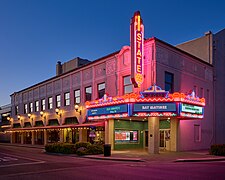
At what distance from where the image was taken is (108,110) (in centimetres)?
2612

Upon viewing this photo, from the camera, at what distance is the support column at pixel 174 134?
26.7 meters

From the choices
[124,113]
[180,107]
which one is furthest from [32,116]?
[180,107]

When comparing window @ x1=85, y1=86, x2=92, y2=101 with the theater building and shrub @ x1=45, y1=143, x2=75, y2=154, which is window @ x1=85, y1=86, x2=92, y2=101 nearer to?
the theater building

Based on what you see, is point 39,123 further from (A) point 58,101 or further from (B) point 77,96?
(B) point 77,96

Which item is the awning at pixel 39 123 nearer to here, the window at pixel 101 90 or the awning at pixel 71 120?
the awning at pixel 71 120

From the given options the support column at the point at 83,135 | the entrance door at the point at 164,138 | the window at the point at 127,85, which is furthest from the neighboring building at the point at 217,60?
the support column at the point at 83,135

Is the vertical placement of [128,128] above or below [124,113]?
below

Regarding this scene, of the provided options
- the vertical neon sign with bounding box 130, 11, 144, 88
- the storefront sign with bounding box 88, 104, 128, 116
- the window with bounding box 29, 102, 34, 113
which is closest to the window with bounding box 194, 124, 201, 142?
the storefront sign with bounding box 88, 104, 128, 116

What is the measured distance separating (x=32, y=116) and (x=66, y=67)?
33.0ft

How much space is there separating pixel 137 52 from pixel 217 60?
14.8m

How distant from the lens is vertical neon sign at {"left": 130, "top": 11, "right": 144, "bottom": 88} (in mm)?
23266

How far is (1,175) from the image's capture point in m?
13.1

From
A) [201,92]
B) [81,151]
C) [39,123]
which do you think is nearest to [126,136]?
[81,151]

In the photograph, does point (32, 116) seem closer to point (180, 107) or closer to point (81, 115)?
point (81, 115)
